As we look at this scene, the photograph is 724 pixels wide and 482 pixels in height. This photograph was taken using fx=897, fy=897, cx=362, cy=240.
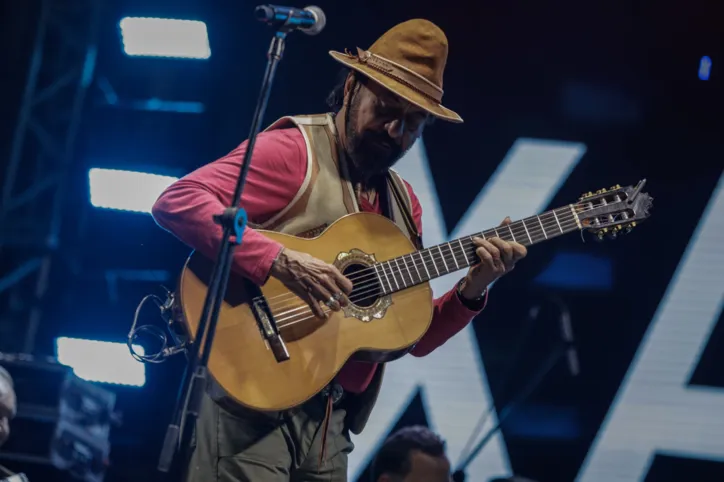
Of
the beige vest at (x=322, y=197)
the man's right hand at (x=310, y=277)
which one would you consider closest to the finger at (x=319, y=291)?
the man's right hand at (x=310, y=277)

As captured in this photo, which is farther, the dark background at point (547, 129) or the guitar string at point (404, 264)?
the dark background at point (547, 129)

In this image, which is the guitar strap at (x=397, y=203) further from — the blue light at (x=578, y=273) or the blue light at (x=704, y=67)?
the blue light at (x=704, y=67)

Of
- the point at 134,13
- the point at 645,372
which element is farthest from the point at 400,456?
the point at 134,13

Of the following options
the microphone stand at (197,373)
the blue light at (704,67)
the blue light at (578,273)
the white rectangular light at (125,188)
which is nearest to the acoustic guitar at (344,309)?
the microphone stand at (197,373)

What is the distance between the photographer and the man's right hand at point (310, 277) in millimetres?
3275

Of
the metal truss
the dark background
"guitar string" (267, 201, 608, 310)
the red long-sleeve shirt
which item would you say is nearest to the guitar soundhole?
"guitar string" (267, 201, 608, 310)

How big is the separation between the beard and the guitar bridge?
771mm

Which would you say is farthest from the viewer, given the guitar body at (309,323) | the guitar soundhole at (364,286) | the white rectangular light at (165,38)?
the white rectangular light at (165,38)

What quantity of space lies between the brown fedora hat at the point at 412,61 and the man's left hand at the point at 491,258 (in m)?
0.52

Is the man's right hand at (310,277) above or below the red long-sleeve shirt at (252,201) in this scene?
below

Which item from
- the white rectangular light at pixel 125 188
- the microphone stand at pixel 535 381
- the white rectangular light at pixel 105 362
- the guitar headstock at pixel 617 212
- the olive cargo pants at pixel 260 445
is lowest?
the white rectangular light at pixel 105 362

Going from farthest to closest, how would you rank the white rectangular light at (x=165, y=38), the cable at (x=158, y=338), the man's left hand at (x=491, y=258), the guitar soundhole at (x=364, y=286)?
1. the white rectangular light at (x=165, y=38)
2. the man's left hand at (x=491, y=258)
3. the guitar soundhole at (x=364, y=286)
4. the cable at (x=158, y=338)

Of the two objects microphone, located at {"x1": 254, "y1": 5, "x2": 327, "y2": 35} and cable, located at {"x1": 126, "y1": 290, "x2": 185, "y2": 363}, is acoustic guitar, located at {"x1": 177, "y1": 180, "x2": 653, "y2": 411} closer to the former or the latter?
cable, located at {"x1": 126, "y1": 290, "x2": 185, "y2": 363}

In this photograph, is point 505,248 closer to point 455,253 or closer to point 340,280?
point 455,253
